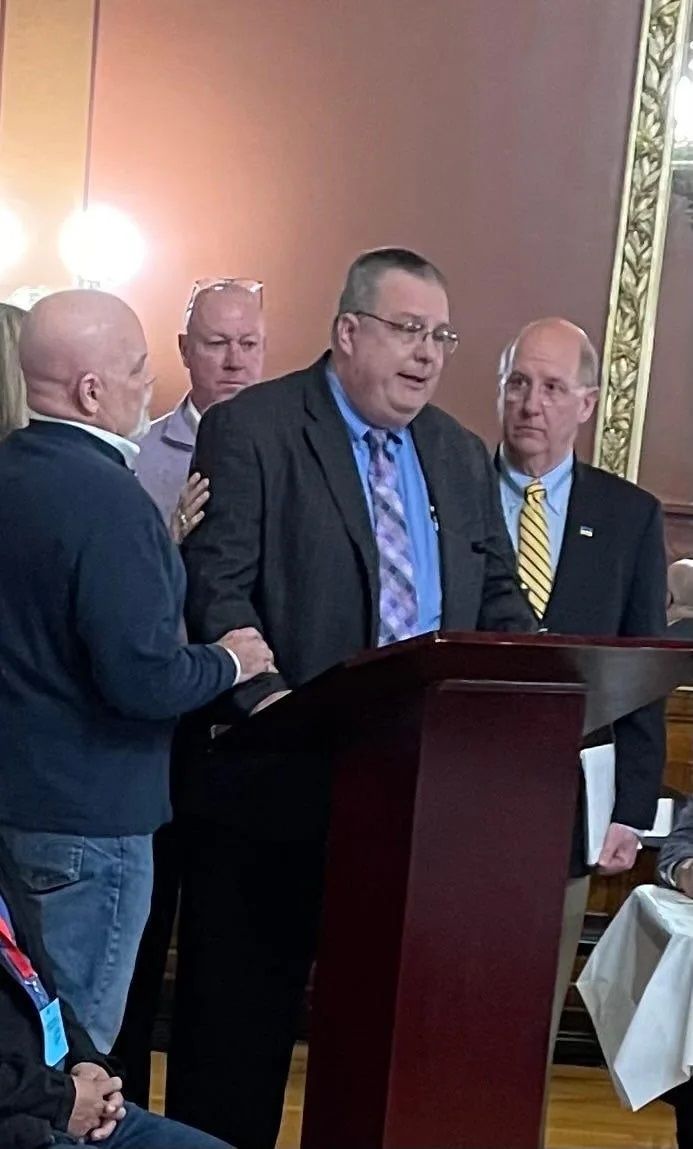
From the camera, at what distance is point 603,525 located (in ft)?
9.03

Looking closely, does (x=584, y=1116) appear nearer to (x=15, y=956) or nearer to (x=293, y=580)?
(x=293, y=580)

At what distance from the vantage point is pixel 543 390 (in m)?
2.77

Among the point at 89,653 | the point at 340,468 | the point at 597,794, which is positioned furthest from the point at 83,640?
the point at 597,794

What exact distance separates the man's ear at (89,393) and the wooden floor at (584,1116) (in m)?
1.69

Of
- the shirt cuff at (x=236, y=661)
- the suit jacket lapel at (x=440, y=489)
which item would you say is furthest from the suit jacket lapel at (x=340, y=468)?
the shirt cuff at (x=236, y=661)

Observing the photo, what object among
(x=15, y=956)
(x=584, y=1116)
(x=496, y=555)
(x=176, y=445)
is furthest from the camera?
(x=584, y=1116)

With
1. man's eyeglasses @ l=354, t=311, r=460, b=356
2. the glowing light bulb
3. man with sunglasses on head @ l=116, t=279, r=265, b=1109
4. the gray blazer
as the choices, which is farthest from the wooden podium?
the glowing light bulb

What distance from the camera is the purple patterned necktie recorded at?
218 centimetres

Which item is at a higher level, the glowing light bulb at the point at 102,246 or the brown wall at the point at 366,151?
the brown wall at the point at 366,151

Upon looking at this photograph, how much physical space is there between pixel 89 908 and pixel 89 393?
681 mm

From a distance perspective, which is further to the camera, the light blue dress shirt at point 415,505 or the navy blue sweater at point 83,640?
the light blue dress shirt at point 415,505

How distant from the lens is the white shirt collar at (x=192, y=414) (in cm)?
301

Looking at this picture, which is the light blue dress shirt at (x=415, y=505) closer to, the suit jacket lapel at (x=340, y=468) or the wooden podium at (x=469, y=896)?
the suit jacket lapel at (x=340, y=468)

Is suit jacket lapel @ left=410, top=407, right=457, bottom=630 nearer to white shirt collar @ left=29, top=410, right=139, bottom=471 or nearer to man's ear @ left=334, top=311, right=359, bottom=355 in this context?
man's ear @ left=334, top=311, right=359, bottom=355
